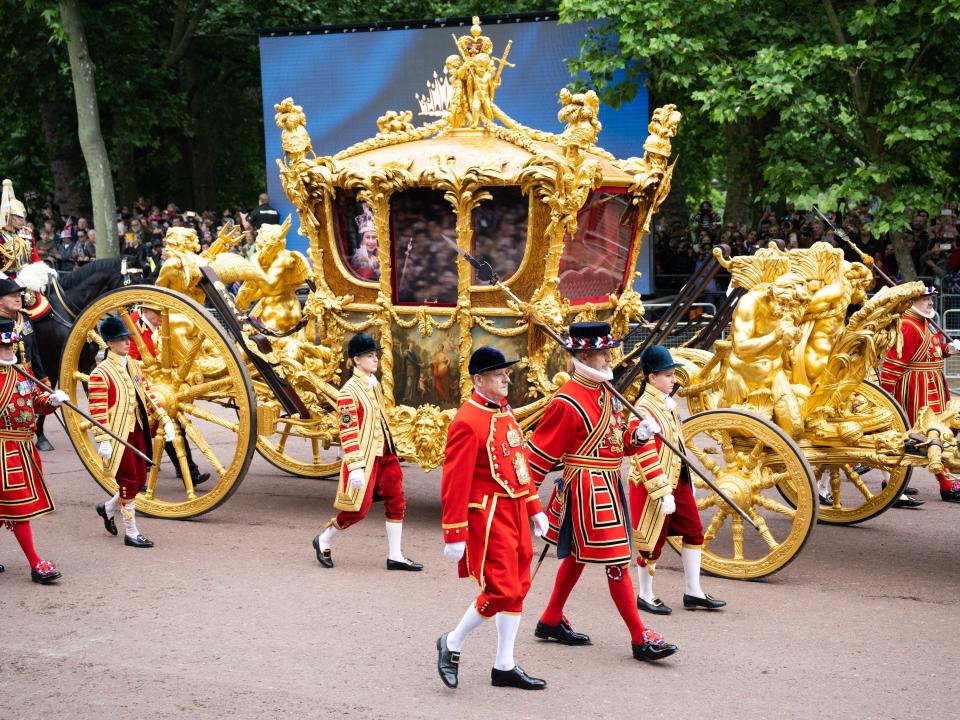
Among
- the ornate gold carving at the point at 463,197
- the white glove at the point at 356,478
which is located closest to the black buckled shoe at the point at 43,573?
the white glove at the point at 356,478

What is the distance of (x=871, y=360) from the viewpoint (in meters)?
7.82

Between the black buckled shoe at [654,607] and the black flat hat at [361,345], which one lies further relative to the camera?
the black flat hat at [361,345]

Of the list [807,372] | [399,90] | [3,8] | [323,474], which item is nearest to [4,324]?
[323,474]

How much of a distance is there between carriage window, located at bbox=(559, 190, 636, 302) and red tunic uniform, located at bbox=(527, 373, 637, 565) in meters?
2.69

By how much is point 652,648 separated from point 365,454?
2430mm

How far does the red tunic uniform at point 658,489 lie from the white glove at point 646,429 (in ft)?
0.53

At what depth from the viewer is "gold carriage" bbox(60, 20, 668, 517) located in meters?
8.31

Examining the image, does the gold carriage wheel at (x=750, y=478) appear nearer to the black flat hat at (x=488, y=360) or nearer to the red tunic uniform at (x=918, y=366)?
the black flat hat at (x=488, y=360)

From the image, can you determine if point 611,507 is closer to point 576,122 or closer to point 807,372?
point 807,372

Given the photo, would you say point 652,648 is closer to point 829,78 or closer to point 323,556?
point 323,556

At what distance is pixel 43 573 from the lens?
24.5ft

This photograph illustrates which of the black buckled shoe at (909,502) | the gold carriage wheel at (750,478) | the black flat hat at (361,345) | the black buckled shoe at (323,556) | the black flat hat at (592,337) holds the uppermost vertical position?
the black flat hat at (592,337)

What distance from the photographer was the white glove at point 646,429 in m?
6.17

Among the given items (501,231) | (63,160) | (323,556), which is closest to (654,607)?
(323,556)
